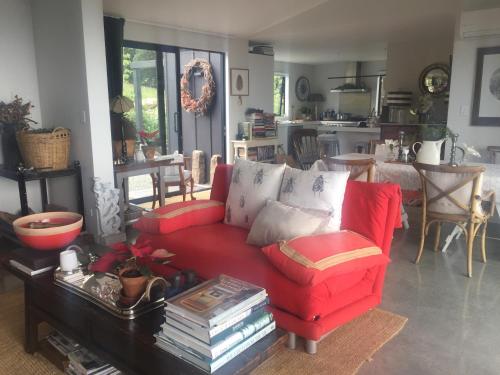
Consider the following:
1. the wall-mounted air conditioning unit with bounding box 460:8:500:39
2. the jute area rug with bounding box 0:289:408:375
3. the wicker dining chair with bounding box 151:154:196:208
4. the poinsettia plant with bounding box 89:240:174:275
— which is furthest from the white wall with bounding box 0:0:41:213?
the wall-mounted air conditioning unit with bounding box 460:8:500:39

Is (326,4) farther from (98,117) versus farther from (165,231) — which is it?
(165,231)

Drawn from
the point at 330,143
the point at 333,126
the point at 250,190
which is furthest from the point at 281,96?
the point at 250,190

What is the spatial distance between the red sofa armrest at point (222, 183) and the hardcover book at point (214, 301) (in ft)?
4.79

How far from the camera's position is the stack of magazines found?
1338 millimetres

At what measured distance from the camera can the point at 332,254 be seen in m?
1.95

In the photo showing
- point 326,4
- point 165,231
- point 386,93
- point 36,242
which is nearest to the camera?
point 36,242

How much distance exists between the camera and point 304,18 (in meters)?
5.70

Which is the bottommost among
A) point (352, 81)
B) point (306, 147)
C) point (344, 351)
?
point (344, 351)

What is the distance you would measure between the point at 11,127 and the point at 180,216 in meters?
1.96

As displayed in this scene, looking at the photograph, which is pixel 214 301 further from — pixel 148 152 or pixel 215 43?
pixel 215 43

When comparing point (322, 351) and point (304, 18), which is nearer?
point (322, 351)

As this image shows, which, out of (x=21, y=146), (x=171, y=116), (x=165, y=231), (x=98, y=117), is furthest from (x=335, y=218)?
(x=171, y=116)

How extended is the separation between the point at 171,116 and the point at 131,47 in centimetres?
118

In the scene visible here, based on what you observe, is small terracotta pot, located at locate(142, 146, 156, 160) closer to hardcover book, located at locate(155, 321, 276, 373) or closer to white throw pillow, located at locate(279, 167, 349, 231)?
white throw pillow, located at locate(279, 167, 349, 231)
